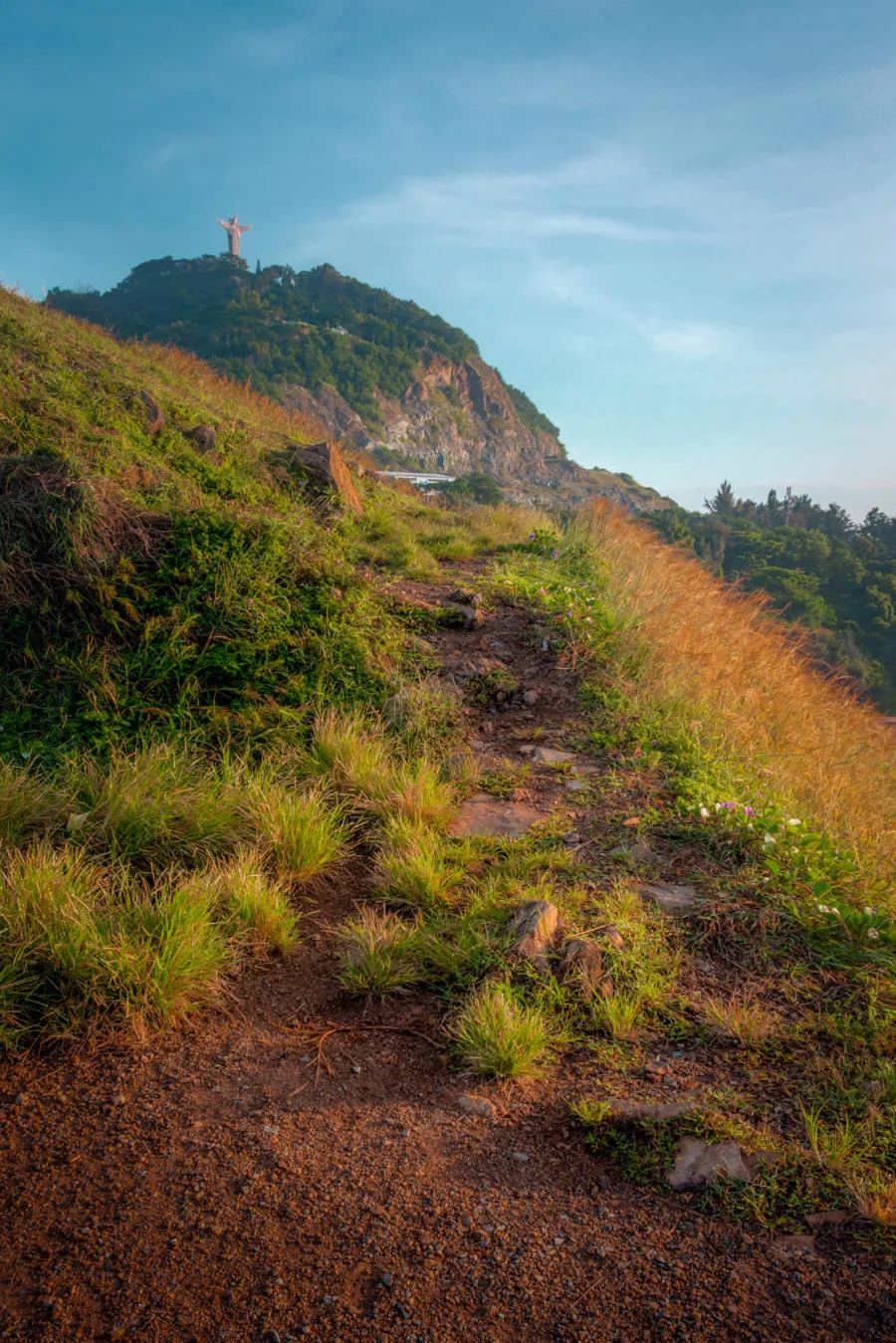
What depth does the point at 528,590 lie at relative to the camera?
21.6 ft

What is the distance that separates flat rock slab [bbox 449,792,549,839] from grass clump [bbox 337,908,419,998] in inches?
31.7

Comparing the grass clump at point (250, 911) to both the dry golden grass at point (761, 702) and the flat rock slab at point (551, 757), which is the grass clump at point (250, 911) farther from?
the dry golden grass at point (761, 702)

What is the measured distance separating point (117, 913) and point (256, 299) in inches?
2593

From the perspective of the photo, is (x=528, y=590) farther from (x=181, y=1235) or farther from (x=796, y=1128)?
(x=181, y=1235)

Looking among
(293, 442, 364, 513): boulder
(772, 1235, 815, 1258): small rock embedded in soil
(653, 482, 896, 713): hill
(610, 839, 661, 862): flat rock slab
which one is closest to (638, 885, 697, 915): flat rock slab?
(610, 839, 661, 862): flat rock slab

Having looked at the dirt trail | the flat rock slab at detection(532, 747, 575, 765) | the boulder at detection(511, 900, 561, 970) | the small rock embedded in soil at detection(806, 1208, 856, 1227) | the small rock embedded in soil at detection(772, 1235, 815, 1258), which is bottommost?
the dirt trail

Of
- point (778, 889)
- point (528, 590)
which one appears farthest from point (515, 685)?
point (778, 889)

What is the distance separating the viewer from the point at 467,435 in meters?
68.2

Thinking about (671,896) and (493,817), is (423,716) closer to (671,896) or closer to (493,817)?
(493,817)

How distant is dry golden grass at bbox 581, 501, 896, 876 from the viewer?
3.78m

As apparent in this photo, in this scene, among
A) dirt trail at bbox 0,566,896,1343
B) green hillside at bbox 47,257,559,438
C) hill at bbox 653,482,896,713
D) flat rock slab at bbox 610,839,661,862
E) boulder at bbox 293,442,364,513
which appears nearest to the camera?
dirt trail at bbox 0,566,896,1343

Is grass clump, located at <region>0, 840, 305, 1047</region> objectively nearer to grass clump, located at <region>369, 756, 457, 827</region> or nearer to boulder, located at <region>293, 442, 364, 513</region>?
grass clump, located at <region>369, 756, 457, 827</region>

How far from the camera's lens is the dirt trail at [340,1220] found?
57.2 inches

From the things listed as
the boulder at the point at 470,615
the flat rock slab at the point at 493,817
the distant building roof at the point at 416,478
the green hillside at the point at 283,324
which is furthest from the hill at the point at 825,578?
the green hillside at the point at 283,324
